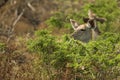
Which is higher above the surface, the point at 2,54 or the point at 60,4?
the point at 2,54

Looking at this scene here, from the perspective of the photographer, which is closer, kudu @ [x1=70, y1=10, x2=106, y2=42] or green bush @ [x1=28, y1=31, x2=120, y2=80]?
green bush @ [x1=28, y1=31, x2=120, y2=80]

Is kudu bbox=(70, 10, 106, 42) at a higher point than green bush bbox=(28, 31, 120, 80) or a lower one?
lower

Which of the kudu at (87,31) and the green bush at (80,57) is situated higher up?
the green bush at (80,57)

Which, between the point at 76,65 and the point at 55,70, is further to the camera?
the point at 55,70

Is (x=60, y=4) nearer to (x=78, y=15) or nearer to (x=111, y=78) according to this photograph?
(x=78, y=15)

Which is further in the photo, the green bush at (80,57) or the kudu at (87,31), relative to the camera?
the kudu at (87,31)

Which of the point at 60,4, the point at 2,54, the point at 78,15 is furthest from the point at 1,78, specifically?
the point at 60,4

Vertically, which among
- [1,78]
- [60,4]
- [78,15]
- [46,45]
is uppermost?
[46,45]

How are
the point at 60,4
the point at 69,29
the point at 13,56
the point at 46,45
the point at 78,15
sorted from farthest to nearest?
1. the point at 60,4
2. the point at 78,15
3. the point at 69,29
4. the point at 13,56
5. the point at 46,45

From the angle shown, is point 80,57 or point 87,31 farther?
point 87,31

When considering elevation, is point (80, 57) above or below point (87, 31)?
above

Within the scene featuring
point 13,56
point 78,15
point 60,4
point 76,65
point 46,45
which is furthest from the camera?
point 60,4

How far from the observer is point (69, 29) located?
13.3 metres

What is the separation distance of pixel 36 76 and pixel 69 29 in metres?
4.78
